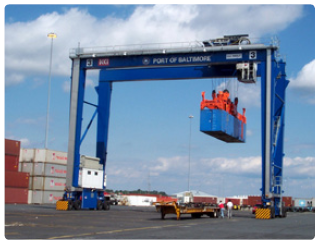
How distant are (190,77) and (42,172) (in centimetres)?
2175

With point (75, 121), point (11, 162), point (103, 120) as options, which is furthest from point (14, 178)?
point (75, 121)

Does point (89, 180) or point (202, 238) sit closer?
point (202, 238)

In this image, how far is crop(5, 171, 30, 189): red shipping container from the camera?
142ft

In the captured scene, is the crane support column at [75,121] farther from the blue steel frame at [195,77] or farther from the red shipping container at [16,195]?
the red shipping container at [16,195]

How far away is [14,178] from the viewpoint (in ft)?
144

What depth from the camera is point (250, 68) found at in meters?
31.5

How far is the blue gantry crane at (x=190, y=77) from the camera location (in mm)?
30672

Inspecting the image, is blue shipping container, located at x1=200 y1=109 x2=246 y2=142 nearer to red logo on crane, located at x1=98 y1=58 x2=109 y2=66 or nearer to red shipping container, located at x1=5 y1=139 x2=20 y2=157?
red logo on crane, located at x1=98 y1=58 x2=109 y2=66

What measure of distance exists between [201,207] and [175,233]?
11.2m

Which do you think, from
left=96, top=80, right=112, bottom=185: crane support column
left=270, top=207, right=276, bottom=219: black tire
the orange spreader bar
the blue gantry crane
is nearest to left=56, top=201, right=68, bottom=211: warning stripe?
the blue gantry crane

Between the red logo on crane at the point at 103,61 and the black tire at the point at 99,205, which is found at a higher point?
the red logo on crane at the point at 103,61

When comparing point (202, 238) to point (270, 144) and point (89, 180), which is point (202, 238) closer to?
point (270, 144)

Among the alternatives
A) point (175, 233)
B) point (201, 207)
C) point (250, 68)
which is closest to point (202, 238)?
point (175, 233)

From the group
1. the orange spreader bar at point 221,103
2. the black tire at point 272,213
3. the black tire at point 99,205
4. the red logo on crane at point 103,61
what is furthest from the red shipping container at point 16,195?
the black tire at point 272,213
